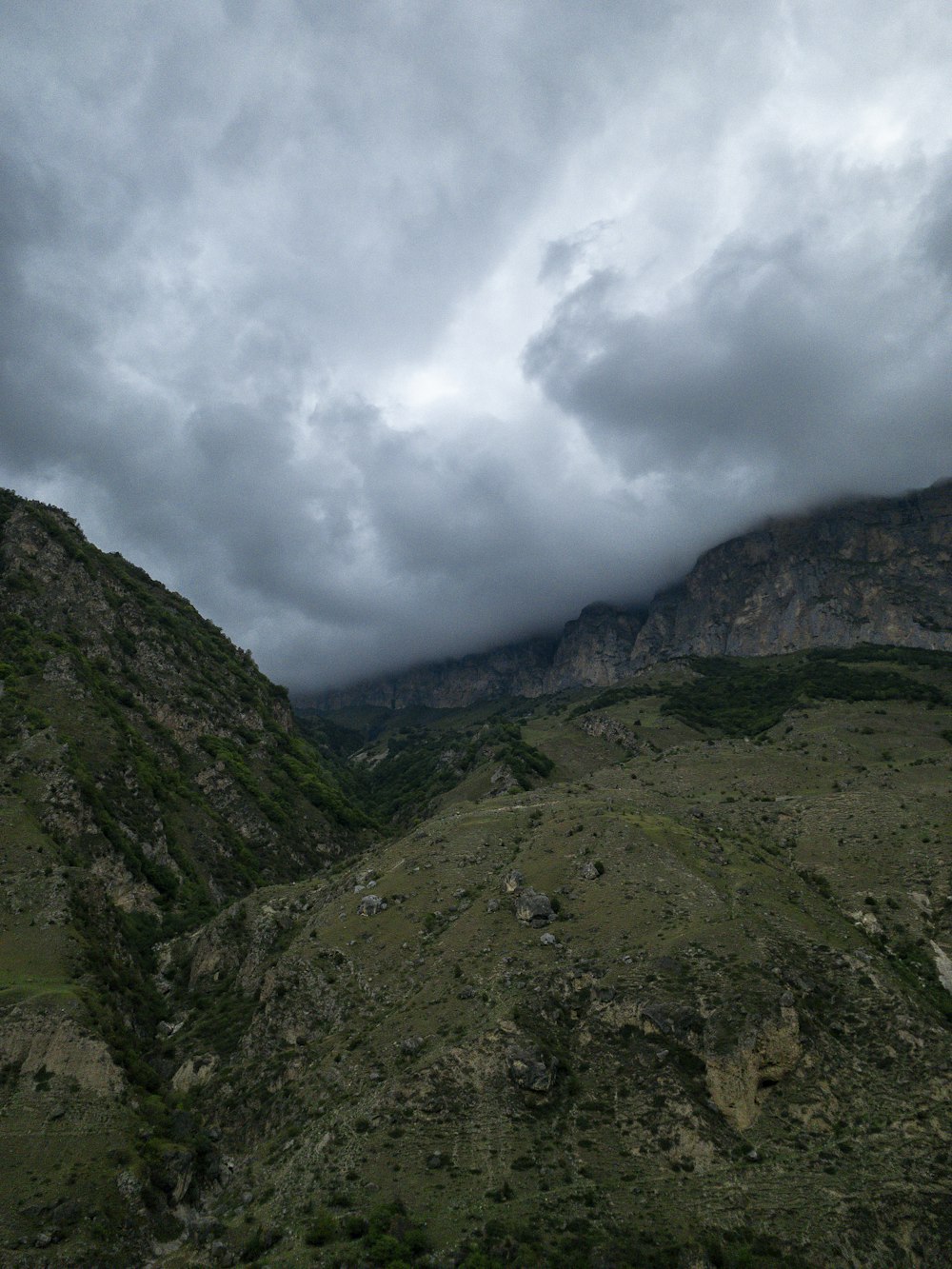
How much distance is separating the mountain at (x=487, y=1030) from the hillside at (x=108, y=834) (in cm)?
36

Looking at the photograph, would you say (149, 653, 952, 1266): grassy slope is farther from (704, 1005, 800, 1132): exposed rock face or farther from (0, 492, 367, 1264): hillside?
(0, 492, 367, 1264): hillside

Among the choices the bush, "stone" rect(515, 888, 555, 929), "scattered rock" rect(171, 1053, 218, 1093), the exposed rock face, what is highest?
"stone" rect(515, 888, 555, 929)

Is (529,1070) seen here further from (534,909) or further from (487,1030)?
(534,909)

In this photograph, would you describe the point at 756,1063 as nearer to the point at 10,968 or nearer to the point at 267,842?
the point at 10,968

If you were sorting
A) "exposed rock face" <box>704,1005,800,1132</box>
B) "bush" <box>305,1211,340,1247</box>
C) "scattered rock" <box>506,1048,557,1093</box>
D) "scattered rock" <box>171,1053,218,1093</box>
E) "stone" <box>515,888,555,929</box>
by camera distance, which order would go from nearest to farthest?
"bush" <box>305,1211,340,1247</box>, "exposed rock face" <box>704,1005,800,1132</box>, "scattered rock" <box>506,1048,557,1093</box>, "scattered rock" <box>171,1053,218,1093</box>, "stone" <box>515,888,555,929</box>

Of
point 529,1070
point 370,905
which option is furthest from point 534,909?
point 370,905

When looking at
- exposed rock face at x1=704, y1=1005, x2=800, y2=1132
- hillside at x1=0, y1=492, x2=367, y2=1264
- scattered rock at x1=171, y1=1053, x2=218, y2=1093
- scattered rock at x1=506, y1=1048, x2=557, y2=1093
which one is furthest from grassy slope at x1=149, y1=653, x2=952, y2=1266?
hillside at x1=0, y1=492, x2=367, y2=1264

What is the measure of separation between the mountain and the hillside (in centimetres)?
36

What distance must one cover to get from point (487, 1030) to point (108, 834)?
60992 millimetres

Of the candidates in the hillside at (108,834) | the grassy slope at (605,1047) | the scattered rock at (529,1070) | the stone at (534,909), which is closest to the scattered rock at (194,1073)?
the grassy slope at (605,1047)

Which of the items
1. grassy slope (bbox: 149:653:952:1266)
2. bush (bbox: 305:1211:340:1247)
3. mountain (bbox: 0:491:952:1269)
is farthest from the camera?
mountain (bbox: 0:491:952:1269)

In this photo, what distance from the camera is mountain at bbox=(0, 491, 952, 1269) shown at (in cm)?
3259

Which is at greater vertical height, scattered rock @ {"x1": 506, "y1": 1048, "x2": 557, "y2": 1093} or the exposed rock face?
scattered rock @ {"x1": 506, "y1": 1048, "x2": 557, "y2": 1093}

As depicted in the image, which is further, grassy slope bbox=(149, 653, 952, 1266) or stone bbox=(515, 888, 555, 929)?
stone bbox=(515, 888, 555, 929)
